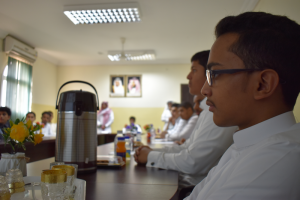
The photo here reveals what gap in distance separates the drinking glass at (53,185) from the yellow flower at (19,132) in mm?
348

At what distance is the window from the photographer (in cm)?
545

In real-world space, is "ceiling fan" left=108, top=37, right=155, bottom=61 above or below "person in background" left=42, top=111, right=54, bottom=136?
above

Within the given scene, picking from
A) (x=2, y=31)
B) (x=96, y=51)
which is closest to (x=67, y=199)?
(x=2, y=31)

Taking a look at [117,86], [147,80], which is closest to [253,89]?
A: [147,80]

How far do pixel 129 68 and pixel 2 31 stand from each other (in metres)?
3.74

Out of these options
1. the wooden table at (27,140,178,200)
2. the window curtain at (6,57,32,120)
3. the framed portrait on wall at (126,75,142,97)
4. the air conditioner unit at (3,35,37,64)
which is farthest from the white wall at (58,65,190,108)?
the wooden table at (27,140,178,200)

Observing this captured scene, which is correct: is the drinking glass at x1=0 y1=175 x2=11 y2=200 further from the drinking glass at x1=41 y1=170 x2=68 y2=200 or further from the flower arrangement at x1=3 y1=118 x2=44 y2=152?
the flower arrangement at x1=3 y1=118 x2=44 y2=152

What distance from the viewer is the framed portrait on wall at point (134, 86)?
7.77 meters

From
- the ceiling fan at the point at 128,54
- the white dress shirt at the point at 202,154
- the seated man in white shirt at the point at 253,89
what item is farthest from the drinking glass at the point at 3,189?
the ceiling fan at the point at 128,54

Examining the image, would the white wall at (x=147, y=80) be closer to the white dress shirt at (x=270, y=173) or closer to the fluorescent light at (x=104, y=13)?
the fluorescent light at (x=104, y=13)

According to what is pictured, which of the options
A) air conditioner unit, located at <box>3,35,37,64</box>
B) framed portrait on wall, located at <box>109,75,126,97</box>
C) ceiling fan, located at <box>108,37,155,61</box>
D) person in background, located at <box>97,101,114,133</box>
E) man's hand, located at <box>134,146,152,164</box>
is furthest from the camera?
framed portrait on wall, located at <box>109,75,126,97</box>

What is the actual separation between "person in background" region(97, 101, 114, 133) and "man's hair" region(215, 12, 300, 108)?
22.5 feet

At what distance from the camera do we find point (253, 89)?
0.64 metres

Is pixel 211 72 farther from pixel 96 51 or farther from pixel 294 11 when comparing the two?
pixel 96 51
